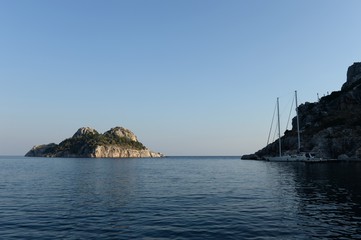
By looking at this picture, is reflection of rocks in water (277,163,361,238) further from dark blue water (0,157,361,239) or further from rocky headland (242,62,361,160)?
rocky headland (242,62,361,160)

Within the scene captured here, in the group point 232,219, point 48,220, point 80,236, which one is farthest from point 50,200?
point 232,219

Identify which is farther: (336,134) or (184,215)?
(336,134)

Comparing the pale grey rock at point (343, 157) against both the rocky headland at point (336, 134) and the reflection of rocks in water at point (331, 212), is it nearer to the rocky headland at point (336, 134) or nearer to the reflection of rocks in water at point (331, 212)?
the rocky headland at point (336, 134)

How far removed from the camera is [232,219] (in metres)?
27.3

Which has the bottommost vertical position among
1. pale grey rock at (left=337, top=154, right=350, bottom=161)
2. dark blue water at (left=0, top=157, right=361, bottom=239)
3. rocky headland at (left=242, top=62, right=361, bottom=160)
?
dark blue water at (left=0, top=157, right=361, bottom=239)

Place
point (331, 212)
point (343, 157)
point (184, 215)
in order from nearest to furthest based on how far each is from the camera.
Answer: point (184, 215)
point (331, 212)
point (343, 157)

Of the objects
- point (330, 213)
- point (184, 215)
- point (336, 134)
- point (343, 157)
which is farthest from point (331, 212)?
point (336, 134)

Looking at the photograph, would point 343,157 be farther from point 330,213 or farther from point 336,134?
point 330,213

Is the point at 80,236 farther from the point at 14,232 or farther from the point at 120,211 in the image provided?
the point at 120,211

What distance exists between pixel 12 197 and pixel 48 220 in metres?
17.9

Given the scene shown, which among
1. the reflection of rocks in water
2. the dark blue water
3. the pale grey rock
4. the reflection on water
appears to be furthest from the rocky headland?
the dark blue water

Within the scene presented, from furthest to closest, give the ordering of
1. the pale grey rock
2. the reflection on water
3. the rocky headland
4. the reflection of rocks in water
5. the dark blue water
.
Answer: the rocky headland → the pale grey rock → the reflection of rocks in water → the dark blue water → the reflection on water

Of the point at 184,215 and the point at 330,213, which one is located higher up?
the point at 330,213

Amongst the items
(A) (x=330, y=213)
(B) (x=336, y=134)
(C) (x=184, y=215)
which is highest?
(B) (x=336, y=134)
